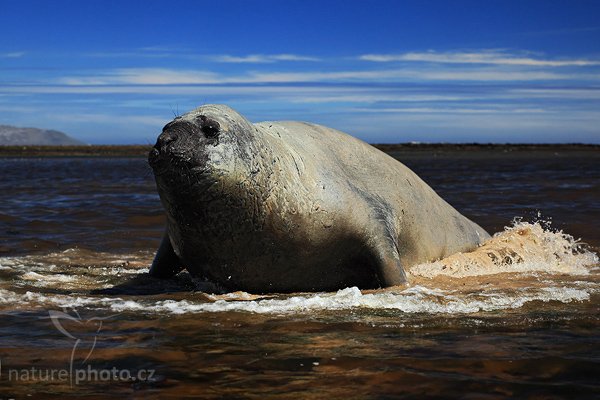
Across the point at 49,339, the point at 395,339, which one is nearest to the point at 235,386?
the point at 395,339

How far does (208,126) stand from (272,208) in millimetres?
802

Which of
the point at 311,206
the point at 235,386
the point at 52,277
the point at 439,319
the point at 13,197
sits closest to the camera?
the point at 235,386

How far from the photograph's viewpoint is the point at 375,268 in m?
7.05

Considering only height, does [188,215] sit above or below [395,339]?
above

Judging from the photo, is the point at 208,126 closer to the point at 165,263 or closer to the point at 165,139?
the point at 165,139

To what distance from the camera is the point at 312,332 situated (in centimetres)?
522

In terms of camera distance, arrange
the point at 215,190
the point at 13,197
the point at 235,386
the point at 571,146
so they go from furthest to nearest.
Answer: the point at 571,146 < the point at 13,197 < the point at 215,190 < the point at 235,386

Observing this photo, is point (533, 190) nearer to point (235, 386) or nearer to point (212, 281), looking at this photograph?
point (212, 281)

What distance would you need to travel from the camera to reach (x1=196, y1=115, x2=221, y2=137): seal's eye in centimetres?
609

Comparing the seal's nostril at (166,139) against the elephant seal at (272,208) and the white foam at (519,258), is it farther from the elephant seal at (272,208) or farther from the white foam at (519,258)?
the white foam at (519,258)

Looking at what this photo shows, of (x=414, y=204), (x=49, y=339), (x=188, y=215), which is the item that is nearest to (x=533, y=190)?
(x=414, y=204)

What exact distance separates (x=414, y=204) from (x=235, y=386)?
448 cm

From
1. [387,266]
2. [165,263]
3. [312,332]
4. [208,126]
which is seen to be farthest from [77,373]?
[165,263]

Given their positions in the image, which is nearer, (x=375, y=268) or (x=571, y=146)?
(x=375, y=268)
